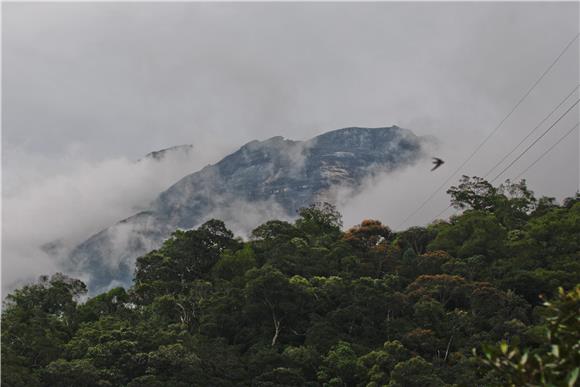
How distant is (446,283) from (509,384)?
4246cm

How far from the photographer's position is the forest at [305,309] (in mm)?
38781

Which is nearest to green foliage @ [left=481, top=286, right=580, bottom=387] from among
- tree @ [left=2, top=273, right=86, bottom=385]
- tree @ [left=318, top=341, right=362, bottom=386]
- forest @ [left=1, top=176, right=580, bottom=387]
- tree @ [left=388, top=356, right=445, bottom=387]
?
forest @ [left=1, top=176, right=580, bottom=387]

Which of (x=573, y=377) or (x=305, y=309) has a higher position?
(x=305, y=309)

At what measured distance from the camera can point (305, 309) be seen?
49094 mm

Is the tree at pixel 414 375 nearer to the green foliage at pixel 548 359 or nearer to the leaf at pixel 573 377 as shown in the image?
the green foliage at pixel 548 359

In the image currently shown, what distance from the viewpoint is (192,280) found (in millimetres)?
60438

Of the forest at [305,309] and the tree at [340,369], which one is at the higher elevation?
the forest at [305,309]

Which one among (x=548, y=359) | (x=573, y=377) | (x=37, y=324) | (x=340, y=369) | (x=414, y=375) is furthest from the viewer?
(x=37, y=324)

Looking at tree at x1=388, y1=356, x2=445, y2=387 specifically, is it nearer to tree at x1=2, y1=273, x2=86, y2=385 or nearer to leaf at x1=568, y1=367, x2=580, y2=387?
tree at x1=2, y1=273, x2=86, y2=385

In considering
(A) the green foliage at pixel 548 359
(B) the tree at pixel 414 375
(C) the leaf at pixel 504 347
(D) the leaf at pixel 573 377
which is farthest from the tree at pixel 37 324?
(D) the leaf at pixel 573 377

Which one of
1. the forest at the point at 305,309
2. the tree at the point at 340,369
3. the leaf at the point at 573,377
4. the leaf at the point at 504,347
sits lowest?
the leaf at the point at 573,377

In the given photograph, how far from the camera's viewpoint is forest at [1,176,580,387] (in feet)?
127

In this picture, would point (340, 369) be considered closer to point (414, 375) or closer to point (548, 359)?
point (414, 375)

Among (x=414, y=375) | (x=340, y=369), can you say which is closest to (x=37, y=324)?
(x=340, y=369)
